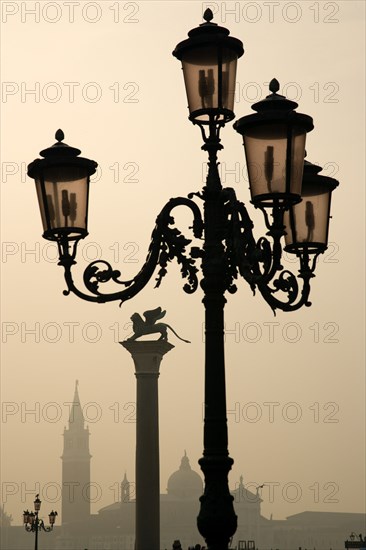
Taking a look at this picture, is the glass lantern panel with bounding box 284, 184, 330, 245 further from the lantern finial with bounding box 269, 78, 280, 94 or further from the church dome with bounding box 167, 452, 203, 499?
the church dome with bounding box 167, 452, 203, 499

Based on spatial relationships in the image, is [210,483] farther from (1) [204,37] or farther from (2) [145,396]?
(2) [145,396]

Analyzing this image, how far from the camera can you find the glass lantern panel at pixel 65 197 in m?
8.98

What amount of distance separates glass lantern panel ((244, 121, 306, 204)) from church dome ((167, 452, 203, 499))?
569 feet

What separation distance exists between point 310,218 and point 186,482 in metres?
175

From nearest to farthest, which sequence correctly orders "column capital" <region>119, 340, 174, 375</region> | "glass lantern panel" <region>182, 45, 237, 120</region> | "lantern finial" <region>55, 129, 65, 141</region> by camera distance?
"glass lantern panel" <region>182, 45, 237, 120</region>, "lantern finial" <region>55, 129, 65, 141</region>, "column capital" <region>119, 340, 174, 375</region>

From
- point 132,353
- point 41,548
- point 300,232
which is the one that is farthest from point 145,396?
point 41,548

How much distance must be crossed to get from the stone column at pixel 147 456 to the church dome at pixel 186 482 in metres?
143

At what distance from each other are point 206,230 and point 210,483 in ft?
5.70

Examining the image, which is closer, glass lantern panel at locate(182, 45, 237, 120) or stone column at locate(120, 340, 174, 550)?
glass lantern panel at locate(182, 45, 237, 120)

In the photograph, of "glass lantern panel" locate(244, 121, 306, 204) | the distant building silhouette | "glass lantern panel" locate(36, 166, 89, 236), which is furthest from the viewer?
the distant building silhouette

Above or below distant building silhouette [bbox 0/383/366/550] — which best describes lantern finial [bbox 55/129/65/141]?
above

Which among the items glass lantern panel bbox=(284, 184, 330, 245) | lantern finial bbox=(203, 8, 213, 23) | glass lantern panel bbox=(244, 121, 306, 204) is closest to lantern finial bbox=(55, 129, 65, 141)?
lantern finial bbox=(203, 8, 213, 23)

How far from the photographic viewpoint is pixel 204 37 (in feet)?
28.9

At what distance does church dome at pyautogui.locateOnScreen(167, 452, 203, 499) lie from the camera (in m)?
182
